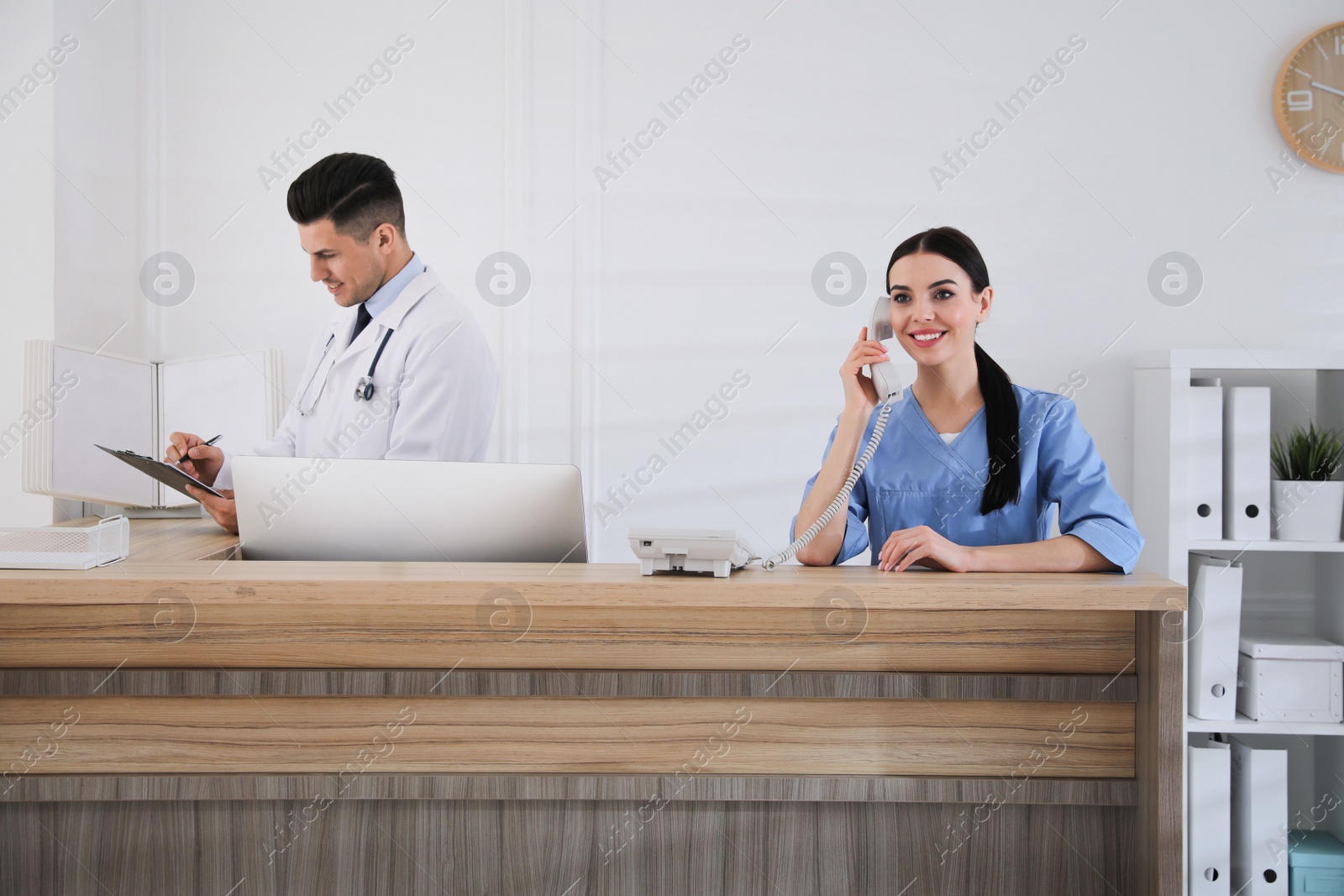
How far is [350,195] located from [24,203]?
0.98 meters

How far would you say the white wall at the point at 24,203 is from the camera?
8.80 feet

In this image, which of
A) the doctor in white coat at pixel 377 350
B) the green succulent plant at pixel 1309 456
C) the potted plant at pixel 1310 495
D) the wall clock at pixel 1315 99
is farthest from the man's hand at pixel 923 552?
the wall clock at pixel 1315 99

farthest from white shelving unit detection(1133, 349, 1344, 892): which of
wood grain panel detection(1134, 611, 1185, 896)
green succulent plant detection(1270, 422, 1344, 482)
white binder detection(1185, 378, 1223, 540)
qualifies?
wood grain panel detection(1134, 611, 1185, 896)

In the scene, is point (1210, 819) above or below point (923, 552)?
below

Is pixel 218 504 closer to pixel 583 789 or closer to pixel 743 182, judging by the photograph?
pixel 583 789

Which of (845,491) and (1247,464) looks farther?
(1247,464)

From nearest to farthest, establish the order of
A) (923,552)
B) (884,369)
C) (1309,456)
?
(923,552) → (884,369) → (1309,456)

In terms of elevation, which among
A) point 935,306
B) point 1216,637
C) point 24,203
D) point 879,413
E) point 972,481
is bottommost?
point 1216,637

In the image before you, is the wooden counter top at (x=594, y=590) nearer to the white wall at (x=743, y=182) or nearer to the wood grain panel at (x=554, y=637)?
the wood grain panel at (x=554, y=637)

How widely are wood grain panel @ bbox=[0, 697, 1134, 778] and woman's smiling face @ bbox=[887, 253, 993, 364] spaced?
862 mm

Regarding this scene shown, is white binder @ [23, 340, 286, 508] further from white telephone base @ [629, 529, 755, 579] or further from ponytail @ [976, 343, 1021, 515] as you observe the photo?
ponytail @ [976, 343, 1021, 515]

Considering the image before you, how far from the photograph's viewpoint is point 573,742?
1344 mm

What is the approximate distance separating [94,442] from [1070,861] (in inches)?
108

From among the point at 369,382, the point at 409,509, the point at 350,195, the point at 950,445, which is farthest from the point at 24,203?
the point at 950,445
